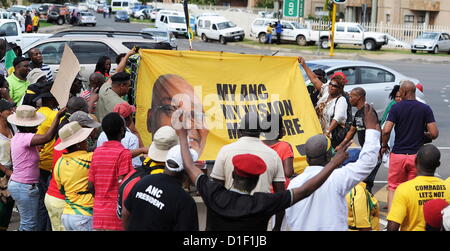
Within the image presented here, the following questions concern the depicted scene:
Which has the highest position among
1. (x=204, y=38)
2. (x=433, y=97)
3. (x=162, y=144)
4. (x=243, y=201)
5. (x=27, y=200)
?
(x=162, y=144)

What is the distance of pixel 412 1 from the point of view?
55750 mm

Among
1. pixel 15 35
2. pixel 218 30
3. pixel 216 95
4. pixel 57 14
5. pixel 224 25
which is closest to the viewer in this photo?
pixel 216 95

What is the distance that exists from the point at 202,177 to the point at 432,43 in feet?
128

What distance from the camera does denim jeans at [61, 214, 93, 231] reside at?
19.6 feet

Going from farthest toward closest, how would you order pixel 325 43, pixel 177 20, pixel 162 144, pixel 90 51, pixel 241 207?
pixel 177 20 < pixel 325 43 < pixel 90 51 < pixel 162 144 < pixel 241 207

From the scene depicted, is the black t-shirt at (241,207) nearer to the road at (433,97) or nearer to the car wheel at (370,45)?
the road at (433,97)

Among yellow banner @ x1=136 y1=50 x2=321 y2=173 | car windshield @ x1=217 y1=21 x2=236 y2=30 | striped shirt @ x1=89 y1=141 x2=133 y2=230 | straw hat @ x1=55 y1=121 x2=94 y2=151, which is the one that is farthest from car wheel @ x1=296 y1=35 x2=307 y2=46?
striped shirt @ x1=89 y1=141 x2=133 y2=230

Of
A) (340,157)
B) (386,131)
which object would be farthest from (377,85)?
(340,157)

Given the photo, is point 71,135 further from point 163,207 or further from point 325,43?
point 325,43

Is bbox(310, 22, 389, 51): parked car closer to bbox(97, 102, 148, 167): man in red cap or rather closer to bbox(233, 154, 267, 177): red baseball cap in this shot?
bbox(97, 102, 148, 167): man in red cap

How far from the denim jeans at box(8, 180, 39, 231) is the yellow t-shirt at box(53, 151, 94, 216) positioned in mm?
964

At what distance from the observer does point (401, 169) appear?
851 cm

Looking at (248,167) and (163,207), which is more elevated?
(248,167)

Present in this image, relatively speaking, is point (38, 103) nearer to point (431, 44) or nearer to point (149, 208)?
point (149, 208)
